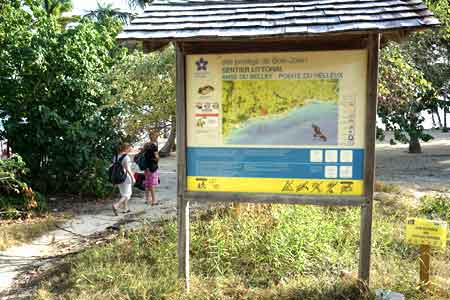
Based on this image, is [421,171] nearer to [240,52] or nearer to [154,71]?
[154,71]

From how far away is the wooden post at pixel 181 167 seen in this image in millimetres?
4238

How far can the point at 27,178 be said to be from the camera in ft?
31.6

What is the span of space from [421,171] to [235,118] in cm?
1320

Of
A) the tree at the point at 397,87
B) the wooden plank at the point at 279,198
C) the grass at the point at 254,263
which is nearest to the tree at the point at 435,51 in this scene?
the tree at the point at 397,87

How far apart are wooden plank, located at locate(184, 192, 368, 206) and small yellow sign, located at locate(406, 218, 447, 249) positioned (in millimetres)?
486

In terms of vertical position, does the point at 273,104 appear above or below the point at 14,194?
above

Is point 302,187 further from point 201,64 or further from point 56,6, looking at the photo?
point 56,6

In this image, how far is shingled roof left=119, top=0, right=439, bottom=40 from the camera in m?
3.61

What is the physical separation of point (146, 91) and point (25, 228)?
3.17m

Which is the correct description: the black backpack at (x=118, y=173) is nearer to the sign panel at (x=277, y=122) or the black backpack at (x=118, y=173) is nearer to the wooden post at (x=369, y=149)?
the sign panel at (x=277, y=122)

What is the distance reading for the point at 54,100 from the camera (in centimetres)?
967

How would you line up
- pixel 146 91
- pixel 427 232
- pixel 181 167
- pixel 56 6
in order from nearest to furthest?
pixel 427 232
pixel 181 167
pixel 146 91
pixel 56 6

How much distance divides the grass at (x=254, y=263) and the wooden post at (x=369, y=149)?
1.01 feet

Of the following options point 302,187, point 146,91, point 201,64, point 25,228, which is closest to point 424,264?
point 302,187
